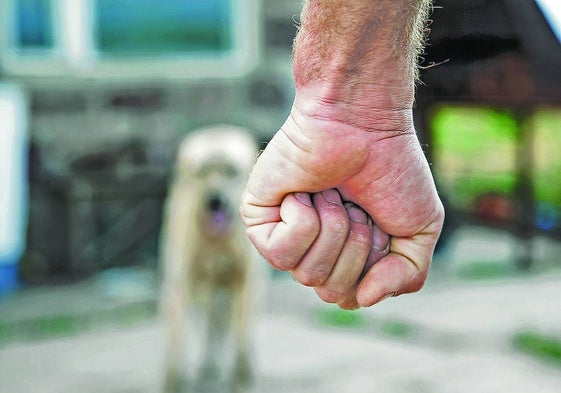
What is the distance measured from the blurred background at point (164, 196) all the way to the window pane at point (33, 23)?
0.04 ft

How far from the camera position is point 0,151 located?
6832 mm

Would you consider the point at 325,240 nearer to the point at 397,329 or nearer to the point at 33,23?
the point at 397,329

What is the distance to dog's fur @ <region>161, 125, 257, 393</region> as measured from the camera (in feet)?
15.6

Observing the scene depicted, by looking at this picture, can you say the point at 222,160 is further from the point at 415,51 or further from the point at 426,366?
the point at 415,51

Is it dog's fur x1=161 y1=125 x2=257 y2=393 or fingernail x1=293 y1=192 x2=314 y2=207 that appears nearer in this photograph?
fingernail x1=293 y1=192 x2=314 y2=207

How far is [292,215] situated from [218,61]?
6.70 meters

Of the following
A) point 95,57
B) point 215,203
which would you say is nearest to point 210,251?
point 215,203

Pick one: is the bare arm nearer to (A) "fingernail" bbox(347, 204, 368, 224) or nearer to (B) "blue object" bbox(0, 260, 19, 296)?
(A) "fingernail" bbox(347, 204, 368, 224)

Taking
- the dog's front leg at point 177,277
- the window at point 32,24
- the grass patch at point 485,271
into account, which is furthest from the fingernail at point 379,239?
the window at point 32,24

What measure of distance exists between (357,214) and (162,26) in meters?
6.59

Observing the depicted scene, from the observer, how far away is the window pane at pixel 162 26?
291 inches

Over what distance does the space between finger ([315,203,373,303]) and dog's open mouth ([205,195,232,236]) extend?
3390mm

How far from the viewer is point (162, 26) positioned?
7.60m

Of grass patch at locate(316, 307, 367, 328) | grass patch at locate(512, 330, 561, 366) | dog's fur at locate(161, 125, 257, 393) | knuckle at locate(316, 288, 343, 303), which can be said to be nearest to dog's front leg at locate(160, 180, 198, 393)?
dog's fur at locate(161, 125, 257, 393)
